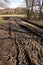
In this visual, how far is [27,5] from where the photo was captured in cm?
2670

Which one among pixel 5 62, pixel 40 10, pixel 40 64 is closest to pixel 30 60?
pixel 40 64

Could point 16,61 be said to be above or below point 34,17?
above

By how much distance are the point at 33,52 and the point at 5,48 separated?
4.79 ft

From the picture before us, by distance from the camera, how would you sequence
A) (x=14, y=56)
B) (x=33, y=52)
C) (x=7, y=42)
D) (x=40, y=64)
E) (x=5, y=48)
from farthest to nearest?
1. (x=7, y=42)
2. (x=5, y=48)
3. (x=33, y=52)
4. (x=14, y=56)
5. (x=40, y=64)

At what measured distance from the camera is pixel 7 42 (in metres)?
9.39

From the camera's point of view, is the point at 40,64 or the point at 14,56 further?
the point at 14,56

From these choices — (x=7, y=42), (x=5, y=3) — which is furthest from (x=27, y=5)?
(x=7, y=42)

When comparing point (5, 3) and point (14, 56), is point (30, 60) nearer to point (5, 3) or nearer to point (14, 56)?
point (14, 56)

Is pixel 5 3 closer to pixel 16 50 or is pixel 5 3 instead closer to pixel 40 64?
pixel 16 50

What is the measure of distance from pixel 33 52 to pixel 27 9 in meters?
20.0

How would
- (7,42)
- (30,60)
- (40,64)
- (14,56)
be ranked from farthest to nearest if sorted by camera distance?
1. (7,42)
2. (14,56)
3. (30,60)
4. (40,64)

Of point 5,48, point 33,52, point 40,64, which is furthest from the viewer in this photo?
point 5,48

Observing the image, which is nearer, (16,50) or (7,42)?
(16,50)

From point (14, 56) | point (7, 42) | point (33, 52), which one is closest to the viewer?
point (14, 56)
